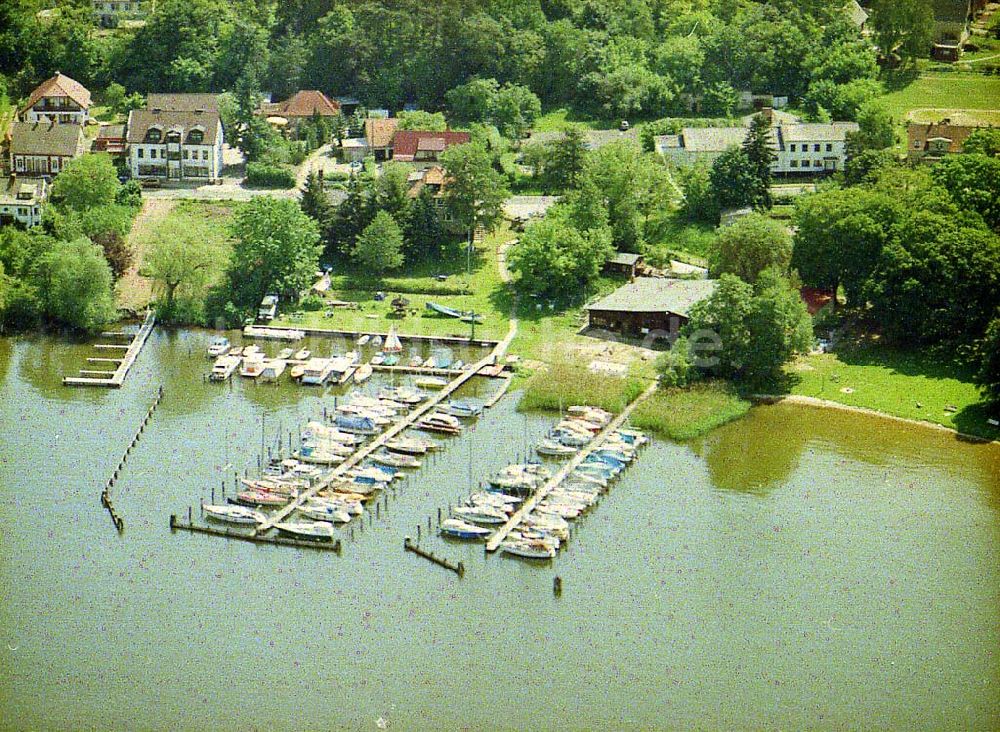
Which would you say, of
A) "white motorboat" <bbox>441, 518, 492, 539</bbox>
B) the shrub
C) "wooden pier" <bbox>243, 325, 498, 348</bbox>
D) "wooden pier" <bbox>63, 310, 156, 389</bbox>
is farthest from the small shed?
"white motorboat" <bbox>441, 518, 492, 539</bbox>

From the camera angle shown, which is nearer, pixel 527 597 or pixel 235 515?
pixel 527 597

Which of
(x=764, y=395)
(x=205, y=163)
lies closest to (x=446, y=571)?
(x=764, y=395)

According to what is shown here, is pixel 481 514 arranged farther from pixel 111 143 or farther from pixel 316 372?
pixel 111 143

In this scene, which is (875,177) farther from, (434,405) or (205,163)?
(205,163)

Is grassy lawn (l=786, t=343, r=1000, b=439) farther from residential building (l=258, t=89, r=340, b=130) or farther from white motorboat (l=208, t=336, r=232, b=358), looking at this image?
residential building (l=258, t=89, r=340, b=130)

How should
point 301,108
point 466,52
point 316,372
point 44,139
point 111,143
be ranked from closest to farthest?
point 316,372 < point 44,139 < point 111,143 < point 301,108 < point 466,52

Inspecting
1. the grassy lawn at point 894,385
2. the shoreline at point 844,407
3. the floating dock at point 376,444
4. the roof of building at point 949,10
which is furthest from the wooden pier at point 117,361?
the roof of building at point 949,10

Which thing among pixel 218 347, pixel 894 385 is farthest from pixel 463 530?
pixel 894 385

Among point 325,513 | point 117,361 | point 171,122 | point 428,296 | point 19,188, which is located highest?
point 171,122
